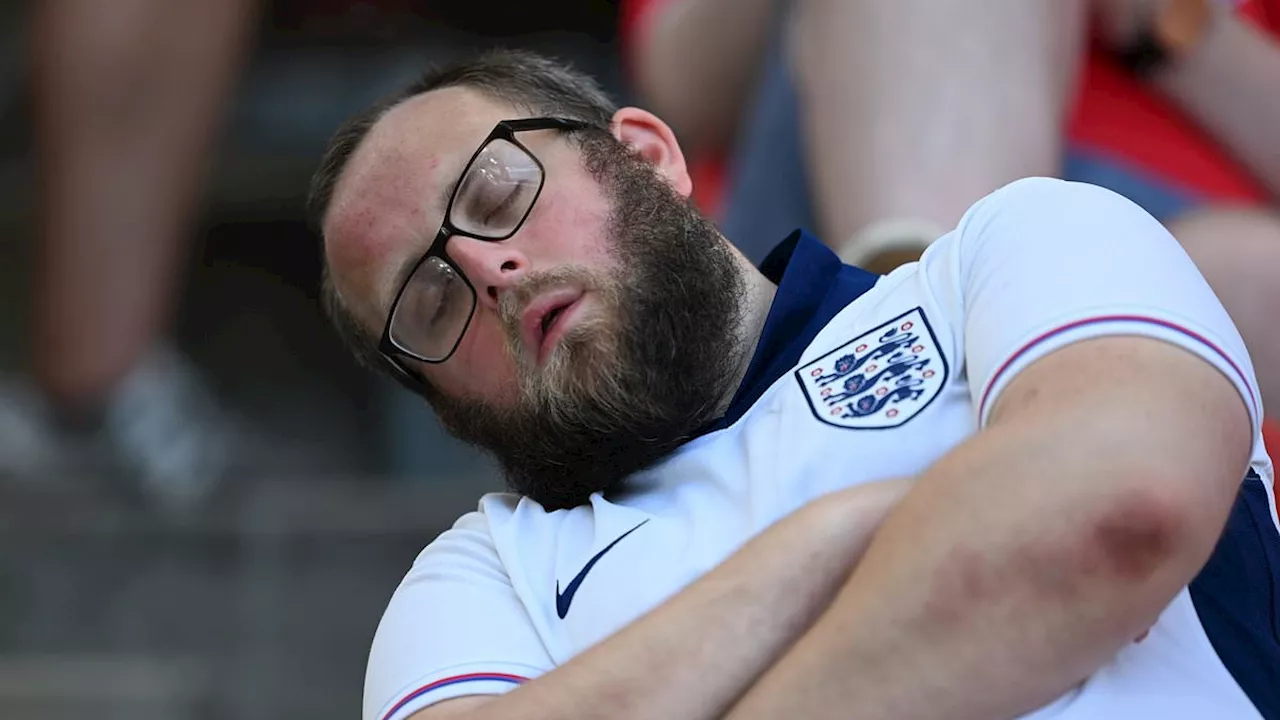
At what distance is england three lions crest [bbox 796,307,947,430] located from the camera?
26.9 inches

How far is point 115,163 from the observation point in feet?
7.37

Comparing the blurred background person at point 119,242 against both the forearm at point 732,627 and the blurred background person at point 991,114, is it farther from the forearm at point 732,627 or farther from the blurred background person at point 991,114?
the forearm at point 732,627

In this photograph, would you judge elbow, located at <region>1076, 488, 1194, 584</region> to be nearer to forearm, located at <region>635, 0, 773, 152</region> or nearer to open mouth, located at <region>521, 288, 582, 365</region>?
open mouth, located at <region>521, 288, 582, 365</region>

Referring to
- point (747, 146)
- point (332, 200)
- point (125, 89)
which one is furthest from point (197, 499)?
point (332, 200)

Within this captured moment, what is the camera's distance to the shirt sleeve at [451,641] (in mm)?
691

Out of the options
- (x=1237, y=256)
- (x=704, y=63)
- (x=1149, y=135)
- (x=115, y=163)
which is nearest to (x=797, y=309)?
(x=1237, y=256)

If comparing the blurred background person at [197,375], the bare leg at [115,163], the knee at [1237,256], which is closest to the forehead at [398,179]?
the knee at [1237,256]

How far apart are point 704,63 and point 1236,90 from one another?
0.49 m

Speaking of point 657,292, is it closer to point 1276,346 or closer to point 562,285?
point 562,285

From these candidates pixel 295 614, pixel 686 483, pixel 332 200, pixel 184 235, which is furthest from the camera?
pixel 184 235

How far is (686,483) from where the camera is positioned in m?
0.76

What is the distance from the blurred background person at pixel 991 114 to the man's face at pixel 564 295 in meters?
0.27

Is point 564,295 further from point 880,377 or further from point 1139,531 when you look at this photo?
point 1139,531

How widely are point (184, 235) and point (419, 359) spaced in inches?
65.7
